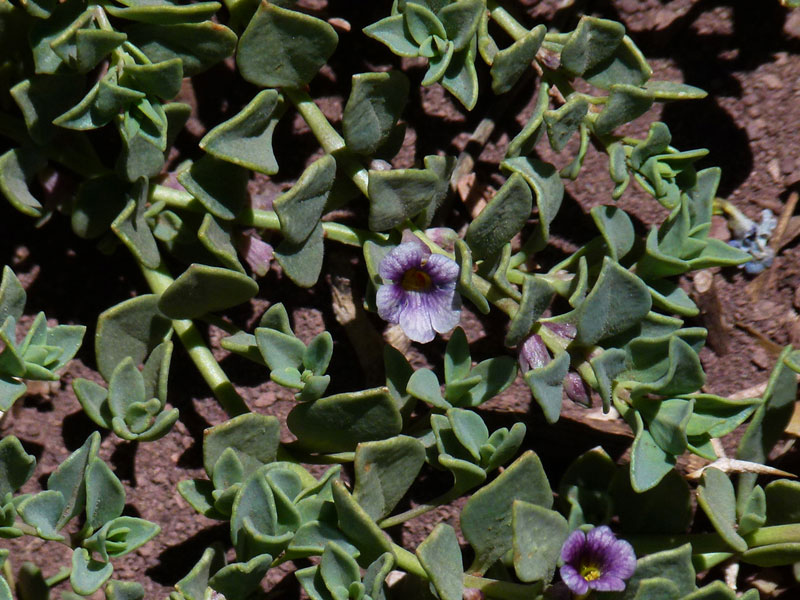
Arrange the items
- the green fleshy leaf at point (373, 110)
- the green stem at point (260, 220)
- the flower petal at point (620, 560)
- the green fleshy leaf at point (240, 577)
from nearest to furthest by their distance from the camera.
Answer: the green fleshy leaf at point (240, 577)
the flower petal at point (620, 560)
the green fleshy leaf at point (373, 110)
the green stem at point (260, 220)

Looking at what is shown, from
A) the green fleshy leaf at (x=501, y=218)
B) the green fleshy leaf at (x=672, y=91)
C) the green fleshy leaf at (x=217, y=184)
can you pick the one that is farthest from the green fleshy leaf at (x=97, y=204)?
the green fleshy leaf at (x=672, y=91)

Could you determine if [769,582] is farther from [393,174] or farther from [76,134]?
[76,134]

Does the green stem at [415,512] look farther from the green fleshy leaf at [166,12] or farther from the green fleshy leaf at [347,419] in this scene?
the green fleshy leaf at [166,12]

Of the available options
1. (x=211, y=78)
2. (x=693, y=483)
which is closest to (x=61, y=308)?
(x=211, y=78)

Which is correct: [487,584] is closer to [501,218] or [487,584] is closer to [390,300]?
[390,300]

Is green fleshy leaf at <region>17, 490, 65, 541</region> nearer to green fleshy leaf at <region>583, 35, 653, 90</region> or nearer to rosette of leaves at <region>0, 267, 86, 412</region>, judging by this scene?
rosette of leaves at <region>0, 267, 86, 412</region>

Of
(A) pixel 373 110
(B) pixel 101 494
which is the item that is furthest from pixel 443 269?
(B) pixel 101 494
